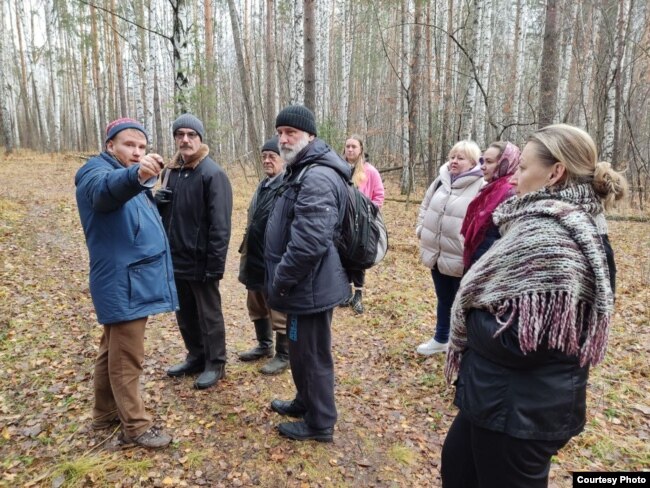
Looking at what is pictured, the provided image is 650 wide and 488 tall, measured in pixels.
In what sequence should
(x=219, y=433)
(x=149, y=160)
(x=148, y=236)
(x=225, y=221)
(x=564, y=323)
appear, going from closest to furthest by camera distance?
1. (x=564, y=323)
2. (x=149, y=160)
3. (x=148, y=236)
4. (x=219, y=433)
5. (x=225, y=221)

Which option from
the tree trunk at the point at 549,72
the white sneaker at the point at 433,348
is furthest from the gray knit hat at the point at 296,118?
the tree trunk at the point at 549,72

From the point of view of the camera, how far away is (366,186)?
17.7 ft

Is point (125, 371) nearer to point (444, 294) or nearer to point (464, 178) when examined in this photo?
point (444, 294)

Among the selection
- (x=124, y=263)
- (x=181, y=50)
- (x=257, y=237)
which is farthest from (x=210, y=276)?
(x=181, y=50)

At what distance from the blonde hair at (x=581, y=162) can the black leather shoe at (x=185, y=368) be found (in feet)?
11.5

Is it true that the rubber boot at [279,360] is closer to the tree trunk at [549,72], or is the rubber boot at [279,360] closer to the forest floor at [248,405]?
the forest floor at [248,405]

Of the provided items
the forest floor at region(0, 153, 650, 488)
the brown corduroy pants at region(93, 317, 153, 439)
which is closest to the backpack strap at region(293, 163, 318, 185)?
the brown corduroy pants at region(93, 317, 153, 439)

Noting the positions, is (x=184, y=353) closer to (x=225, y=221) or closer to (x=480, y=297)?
(x=225, y=221)

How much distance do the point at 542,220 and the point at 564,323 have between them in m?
0.40

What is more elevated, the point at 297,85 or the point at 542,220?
the point at 297,85

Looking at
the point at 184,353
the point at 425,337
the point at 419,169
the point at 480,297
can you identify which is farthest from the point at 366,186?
the point at 419,169

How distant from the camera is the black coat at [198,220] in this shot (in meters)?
3.41

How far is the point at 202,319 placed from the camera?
3.62 m

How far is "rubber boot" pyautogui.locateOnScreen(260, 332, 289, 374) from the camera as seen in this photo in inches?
159
